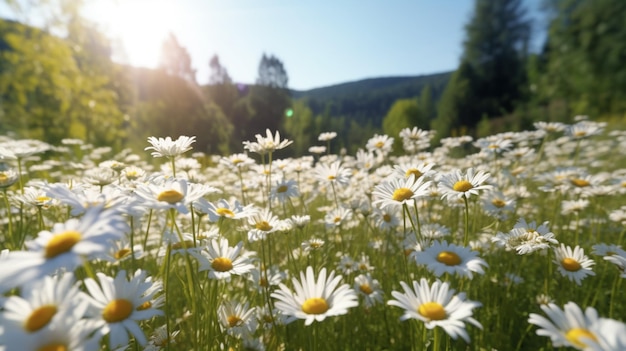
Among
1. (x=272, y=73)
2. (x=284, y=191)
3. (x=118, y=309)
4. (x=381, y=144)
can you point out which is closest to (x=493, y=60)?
(x=272, y=73)

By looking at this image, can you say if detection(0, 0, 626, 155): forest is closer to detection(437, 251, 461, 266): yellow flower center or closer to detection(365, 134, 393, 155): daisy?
detection(365, 134, 393, 155): daisy

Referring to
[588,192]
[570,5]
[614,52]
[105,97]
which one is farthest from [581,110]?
[105,97]

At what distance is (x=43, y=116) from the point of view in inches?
311

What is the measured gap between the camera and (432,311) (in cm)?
89

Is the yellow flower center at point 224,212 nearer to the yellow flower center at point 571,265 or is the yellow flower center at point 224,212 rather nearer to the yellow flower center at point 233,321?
the yellow flower center at point 233,321

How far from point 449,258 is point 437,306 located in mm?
238

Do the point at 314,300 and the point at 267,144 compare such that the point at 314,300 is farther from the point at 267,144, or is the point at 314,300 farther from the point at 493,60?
the point at 493,60

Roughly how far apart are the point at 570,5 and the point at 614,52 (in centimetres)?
505

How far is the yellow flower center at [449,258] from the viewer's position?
3.57ft

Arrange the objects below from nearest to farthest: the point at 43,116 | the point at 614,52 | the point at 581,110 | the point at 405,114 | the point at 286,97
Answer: the point at 43,116 → the point at 614,52 → the point at 581,110 → the point at 405,114 → the point at 286,97

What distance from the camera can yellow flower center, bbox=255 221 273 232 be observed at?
5.29ft

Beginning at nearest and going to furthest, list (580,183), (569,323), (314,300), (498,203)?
1. (569,323)
2. (314,300)
3. (498,203)
4. (580,183)

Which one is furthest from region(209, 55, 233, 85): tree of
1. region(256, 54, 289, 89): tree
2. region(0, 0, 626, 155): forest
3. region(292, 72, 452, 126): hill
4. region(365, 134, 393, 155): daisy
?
region(292, 72, 452, 126): hill

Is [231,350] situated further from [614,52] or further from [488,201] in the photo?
[614,52]
